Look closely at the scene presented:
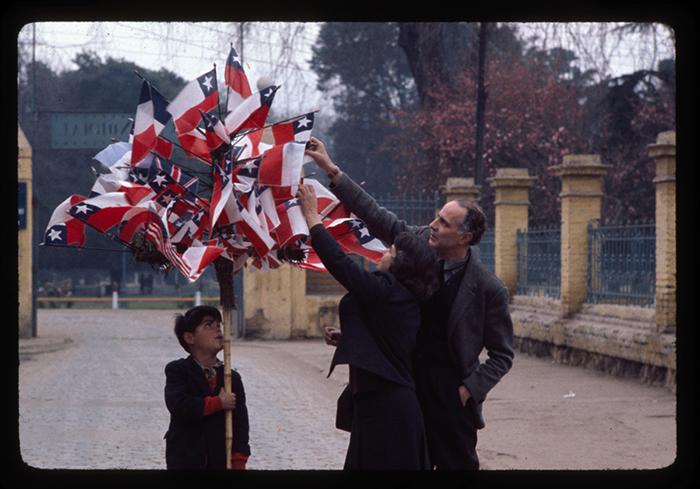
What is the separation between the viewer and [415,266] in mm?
5406

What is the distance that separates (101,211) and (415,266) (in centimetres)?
138

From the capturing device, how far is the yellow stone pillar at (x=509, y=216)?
20.9m

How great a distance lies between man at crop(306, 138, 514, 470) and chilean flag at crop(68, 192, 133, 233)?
0.92 metres

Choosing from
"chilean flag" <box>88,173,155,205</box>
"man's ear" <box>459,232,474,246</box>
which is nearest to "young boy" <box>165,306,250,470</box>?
"chilean flag" <box>88,173,155,205</box>

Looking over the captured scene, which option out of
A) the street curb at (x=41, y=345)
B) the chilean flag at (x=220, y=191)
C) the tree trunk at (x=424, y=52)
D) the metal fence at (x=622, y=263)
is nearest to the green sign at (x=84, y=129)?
the street curb at (x=41, y=345)

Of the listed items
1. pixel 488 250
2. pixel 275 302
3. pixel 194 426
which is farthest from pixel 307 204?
pixel 275 302

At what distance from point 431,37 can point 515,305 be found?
33.8ft

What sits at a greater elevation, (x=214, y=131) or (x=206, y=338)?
(x=214, y=131)

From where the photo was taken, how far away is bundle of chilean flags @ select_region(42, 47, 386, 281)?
5.32 m

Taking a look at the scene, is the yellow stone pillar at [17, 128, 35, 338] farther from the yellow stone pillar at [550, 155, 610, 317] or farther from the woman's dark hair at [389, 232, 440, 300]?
the woman's dark hair at [389, 232, 440, 300]

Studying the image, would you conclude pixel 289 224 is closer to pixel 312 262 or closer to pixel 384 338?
pixel 312 262

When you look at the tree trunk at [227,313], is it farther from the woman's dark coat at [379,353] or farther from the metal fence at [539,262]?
the metal fence at [539,262]

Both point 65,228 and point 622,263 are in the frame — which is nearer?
point 65,228

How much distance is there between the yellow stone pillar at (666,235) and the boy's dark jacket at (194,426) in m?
9.28
